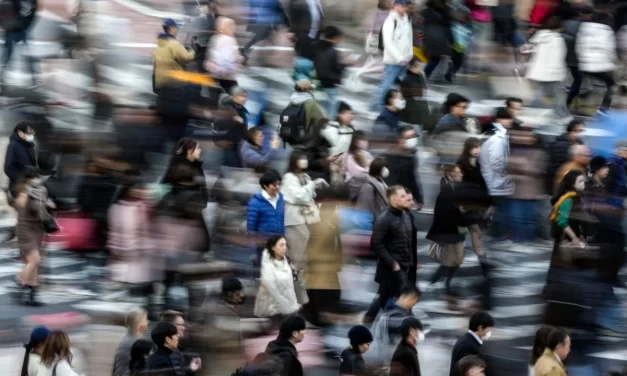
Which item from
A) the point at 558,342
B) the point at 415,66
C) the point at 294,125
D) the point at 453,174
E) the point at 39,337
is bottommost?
the point at 294,125

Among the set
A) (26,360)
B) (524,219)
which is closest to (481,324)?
(26,360)

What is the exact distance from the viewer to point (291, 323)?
13.1 meters

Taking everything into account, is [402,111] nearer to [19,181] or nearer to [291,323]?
[19,181]

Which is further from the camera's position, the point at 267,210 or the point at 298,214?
the point at 298,214

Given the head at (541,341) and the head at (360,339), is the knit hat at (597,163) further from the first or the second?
the head at (360,339)

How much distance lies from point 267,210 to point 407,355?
2.98m

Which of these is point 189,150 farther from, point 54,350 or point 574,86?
point 574,86

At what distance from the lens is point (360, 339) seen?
13.4 meters

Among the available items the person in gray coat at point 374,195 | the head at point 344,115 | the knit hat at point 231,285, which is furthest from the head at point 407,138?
the knit hat at point 231,285

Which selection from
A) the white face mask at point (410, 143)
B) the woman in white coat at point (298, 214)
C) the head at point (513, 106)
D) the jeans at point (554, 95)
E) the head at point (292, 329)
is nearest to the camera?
the head at point (292, 329)

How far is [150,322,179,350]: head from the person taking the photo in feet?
42.0

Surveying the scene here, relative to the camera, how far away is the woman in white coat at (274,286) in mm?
14781

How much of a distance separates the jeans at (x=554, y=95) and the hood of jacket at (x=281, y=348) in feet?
29.8

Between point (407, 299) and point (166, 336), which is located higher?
point (166, 336)
